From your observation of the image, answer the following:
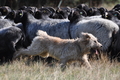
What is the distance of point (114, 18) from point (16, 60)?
4089 mm

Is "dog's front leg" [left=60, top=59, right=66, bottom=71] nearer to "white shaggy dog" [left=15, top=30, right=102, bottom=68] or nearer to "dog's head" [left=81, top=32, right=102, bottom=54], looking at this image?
"white shaggy dog" [left=15, top=30, right=102, bottom=68]

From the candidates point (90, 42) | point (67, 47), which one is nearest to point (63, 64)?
point (67, 47)

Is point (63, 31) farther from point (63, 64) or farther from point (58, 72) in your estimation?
point (58, 72)

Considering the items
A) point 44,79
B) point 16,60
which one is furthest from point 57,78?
point 16,60

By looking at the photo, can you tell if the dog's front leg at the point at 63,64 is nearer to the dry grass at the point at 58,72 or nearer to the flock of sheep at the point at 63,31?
the dry grass at the point at 58,72

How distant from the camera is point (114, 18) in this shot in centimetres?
1141

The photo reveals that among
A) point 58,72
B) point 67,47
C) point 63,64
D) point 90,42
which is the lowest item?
point 63,64

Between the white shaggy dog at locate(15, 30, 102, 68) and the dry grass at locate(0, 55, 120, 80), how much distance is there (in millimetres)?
312

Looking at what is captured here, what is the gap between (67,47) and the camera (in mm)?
8469

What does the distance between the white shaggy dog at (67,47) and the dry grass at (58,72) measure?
312 mm

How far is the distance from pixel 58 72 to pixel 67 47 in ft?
3.62

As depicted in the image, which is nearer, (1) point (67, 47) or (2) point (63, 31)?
(1) point (67, 47)

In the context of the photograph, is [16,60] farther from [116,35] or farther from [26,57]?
[116,35]

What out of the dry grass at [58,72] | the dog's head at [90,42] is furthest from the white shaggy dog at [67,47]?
the dry grass at [58,72]
